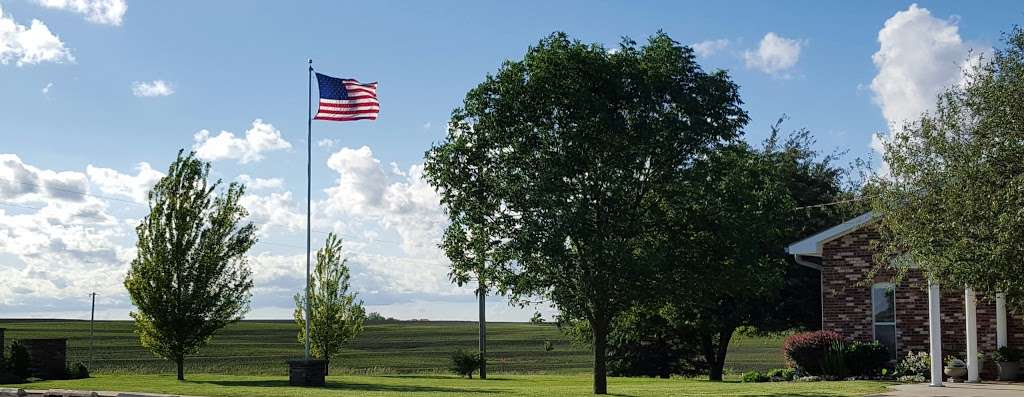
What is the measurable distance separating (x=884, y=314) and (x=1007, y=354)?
355cm

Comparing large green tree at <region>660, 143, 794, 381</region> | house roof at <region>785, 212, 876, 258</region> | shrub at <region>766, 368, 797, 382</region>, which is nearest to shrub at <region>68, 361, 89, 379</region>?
large green tree at <region>660, 143, 794, 381</region>

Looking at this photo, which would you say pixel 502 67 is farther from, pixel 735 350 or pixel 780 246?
pixel 735 350

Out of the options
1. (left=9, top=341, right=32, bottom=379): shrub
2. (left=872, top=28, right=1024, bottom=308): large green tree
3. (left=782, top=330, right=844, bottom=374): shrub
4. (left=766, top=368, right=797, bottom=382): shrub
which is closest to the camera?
(left=872, top=28, right=1024, bottom=308): large green tree

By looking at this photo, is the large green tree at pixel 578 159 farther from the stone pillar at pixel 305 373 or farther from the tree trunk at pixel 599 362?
the stone pillar at pixel 305 373

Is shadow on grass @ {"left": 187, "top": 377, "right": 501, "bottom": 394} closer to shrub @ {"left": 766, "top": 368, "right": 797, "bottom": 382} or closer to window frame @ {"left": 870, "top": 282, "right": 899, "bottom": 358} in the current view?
shrub @ {"left": 766, "top": 368, "right": 797, "bottom": 382}

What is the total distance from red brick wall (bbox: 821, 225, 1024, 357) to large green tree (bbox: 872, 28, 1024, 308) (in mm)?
6169

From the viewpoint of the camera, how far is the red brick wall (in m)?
27.5

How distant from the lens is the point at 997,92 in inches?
769

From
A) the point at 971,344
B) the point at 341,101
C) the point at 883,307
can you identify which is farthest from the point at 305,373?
the point at 971,344

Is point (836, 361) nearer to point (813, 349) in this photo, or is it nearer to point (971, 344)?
point (813, 349)

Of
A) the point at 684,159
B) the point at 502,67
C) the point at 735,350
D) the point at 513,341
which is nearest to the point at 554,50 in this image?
the point at 502,67

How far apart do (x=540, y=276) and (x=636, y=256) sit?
6.93 feet

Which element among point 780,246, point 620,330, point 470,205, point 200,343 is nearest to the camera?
point 470,205

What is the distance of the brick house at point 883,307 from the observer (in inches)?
1077
